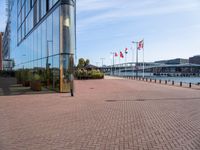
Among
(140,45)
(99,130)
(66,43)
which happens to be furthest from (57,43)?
(140,45)

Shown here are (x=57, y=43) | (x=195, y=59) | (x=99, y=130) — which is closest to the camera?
(x=99, y=130)

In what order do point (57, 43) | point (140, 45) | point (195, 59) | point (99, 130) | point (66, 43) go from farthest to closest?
point (195, 59)
point (140, 45)
point (57, 43)
point (66, 43)
point (99, 130)

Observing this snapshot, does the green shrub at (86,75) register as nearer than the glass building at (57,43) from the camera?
No

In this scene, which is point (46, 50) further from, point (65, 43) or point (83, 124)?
point (83, 124)

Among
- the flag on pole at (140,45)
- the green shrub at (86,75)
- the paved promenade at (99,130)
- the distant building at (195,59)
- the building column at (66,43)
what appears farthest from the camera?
the distant building at (195,59)

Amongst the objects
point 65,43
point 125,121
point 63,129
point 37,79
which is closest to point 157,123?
point 125,121

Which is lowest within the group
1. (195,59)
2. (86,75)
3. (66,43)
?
(86,75)

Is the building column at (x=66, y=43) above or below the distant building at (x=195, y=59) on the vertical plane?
below

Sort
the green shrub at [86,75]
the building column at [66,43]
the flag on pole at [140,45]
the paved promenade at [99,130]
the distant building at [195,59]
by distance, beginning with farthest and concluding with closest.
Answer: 1. the distant building at [195,59]
2. the flag on pole at [140,45]
3. the green shrub at [86,75]
4. the building column at [66,43]
5. the paved promenade at [99,130]

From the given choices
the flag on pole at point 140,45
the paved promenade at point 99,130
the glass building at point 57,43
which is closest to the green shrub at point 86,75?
the flag on pole at point 140,45

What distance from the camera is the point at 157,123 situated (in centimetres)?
919

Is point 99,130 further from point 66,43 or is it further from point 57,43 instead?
point 57,43

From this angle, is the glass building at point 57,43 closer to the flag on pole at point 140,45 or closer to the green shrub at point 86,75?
the green shrub at point 86,75

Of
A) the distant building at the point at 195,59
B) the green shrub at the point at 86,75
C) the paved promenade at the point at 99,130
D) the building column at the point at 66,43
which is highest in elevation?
the distant building at the point at 195,59
